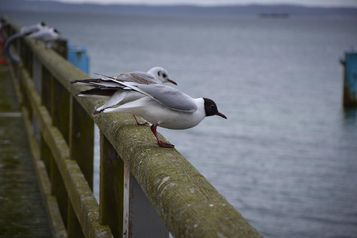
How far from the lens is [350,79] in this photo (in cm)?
3731

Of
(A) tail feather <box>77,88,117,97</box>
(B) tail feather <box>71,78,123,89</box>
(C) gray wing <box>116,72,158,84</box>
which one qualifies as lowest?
(C) gray wing <box>116,72,158,84</box>

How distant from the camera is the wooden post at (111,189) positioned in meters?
3.35

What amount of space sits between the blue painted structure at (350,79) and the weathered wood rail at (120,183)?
3162cm

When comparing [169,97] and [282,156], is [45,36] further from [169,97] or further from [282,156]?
[282,156]

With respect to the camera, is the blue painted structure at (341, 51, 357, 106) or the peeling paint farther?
the blue painted structure at (341, 51, 357, 106)

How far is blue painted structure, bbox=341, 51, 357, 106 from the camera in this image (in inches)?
1454

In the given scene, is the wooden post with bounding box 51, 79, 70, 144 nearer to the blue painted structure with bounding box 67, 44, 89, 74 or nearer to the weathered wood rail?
the weathered wood rail

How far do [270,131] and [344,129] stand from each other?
451 cm

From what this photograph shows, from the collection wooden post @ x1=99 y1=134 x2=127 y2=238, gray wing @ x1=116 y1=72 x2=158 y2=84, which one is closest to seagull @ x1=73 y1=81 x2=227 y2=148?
wooden post @ x1=99 y1=134 x2=127 y2=238

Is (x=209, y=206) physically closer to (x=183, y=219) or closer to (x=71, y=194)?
(x=183, y=219)

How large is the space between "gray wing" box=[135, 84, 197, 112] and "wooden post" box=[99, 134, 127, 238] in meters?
0.41

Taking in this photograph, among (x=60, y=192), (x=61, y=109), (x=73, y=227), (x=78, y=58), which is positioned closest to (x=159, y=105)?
(x=73, y=227)

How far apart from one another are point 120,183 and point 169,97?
465 mm

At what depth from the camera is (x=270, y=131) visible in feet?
100
